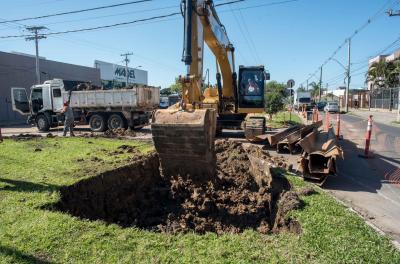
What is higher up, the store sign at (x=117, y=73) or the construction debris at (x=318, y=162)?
the store sign at (x=117, y=73)

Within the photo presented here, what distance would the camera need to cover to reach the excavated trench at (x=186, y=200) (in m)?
5.62

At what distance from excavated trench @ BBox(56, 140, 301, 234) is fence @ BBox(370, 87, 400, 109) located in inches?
1717

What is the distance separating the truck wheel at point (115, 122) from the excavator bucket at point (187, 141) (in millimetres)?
11939

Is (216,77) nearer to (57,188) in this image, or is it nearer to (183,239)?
(57,188)

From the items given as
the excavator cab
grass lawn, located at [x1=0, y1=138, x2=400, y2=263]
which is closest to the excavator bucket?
grass lawn, located at [x1=0, y1=138, x2=400, y2=263]

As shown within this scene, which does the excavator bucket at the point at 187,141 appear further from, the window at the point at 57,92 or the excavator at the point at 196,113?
the window at the point at 57,92

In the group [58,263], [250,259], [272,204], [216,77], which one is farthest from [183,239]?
[216,77]

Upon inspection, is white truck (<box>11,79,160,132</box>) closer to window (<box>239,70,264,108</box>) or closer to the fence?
window (<box>239,70,264,108</box>)

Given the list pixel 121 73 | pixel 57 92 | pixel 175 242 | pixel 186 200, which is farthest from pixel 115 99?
pixel 121 73

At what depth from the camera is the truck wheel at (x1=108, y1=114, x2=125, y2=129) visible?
18.4m

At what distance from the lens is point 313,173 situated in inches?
292

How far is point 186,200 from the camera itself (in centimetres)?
651

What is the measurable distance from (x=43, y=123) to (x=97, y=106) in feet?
14.4

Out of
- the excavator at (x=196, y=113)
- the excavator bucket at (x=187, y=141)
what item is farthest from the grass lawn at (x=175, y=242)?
the excavator at (x=196, y=113)
